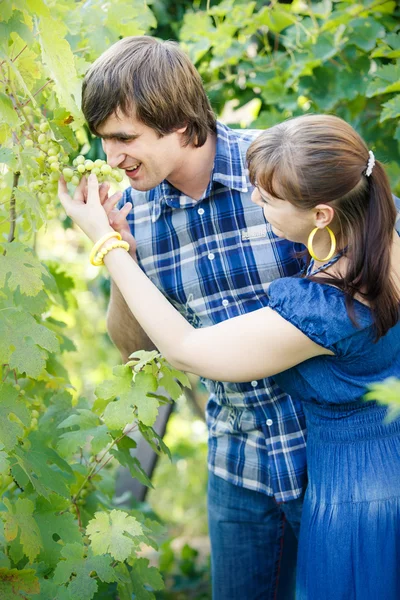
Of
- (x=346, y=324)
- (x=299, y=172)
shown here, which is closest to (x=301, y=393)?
(x=346, y=324)

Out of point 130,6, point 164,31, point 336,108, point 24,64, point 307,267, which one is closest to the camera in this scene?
point 24,64

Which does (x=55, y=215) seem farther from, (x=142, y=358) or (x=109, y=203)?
(x=142, y=358)

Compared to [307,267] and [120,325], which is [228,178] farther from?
[120,325]

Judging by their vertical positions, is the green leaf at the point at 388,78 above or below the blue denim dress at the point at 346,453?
above

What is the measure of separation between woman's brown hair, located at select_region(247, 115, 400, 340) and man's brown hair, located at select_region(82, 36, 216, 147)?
1.02 ft

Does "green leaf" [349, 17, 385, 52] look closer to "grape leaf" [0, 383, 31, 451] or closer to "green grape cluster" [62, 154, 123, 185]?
"green grape cluster" [62, 154, 123, 185]

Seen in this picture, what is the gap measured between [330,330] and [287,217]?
25 cm

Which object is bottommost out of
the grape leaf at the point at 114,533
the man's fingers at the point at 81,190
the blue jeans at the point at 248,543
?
the blue jeans at the point at 248,543

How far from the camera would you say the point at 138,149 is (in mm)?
1789

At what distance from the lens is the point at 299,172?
1534 mm

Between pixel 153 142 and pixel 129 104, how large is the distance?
107 mm

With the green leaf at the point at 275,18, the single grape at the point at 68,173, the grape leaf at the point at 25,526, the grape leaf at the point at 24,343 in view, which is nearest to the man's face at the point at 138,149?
the single grape at the point at 68,173

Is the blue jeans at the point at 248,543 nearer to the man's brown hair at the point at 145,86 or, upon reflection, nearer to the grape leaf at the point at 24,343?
the grape leaf at the point at 24,343

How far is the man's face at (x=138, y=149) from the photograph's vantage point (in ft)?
5.82
